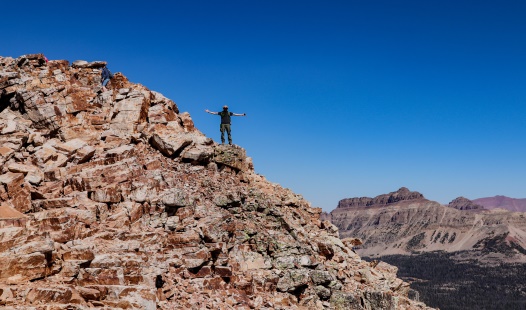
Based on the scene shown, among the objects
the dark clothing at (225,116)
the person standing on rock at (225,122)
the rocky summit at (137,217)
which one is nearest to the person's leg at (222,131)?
the person standing on rock at (225,122)

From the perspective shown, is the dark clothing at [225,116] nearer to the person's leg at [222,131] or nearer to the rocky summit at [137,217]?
the person's leg at [222,131]

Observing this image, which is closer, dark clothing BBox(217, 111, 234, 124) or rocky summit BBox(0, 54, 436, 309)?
rocky summit BBox(0, 54, 436, 309)

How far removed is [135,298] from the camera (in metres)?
14.6

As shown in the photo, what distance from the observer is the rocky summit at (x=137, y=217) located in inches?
599

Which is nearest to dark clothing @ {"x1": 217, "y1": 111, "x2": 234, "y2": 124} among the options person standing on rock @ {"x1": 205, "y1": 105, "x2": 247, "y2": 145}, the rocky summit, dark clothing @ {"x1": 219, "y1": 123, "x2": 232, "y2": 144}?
person standing on rock @ {"x1": 205, "y1": 105, "x2": 247, "y2": 145}

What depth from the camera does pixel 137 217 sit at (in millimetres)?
19859

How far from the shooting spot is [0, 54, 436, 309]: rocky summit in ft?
49.9

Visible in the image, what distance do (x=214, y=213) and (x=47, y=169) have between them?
851 centimetres

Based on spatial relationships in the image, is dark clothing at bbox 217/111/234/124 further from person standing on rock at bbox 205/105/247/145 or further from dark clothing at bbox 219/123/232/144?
dark clothing at bbox 219/123/232/144

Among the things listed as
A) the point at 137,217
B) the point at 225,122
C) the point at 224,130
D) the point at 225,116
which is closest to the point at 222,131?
the point at 224,130

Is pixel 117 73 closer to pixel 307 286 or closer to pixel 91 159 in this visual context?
pixel 91 159

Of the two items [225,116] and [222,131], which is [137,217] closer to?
[222,131]

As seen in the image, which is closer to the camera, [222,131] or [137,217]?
[137,217]

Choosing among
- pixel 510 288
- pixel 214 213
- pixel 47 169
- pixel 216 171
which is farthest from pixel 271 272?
pixel 510 288
